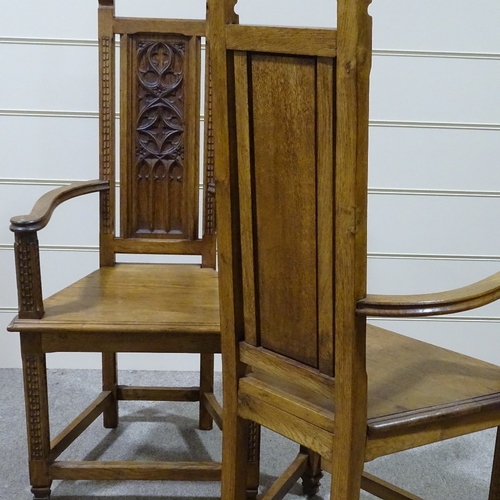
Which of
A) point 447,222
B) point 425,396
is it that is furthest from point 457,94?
point 425,396

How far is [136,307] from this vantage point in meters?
1.43

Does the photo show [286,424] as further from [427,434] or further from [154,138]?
[154,138]

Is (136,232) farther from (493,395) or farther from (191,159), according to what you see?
(493,395)

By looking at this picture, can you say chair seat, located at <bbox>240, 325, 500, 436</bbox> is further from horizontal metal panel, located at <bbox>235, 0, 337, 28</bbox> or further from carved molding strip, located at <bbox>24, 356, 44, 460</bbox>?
horizontal metal panel, located at <bbox>235, 0, 337, 28</bbox>

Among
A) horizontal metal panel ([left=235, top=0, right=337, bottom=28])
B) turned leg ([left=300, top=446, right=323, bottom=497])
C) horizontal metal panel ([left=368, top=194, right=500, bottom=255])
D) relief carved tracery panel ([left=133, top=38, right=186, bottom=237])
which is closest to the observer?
turned leg ([left=300, top=446, right=323, bottom=497])

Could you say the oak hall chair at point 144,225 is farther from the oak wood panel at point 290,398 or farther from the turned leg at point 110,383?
the oak wood panel at point 290,398

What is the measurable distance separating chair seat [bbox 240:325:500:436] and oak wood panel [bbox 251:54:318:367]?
3.3 inches

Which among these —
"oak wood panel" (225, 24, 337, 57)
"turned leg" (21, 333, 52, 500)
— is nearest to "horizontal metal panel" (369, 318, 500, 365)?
"turned leg" (21, 333, 52, 500)

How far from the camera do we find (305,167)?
35.5 inches

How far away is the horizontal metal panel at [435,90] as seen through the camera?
2.00 meters

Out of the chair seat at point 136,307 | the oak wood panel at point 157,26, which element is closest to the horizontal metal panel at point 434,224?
the chair seat at point 136,307

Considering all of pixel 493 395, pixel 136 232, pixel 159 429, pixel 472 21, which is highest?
pixel 472 21

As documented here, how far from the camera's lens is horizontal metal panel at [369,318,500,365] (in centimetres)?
222

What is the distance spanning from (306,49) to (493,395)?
2.19ft
